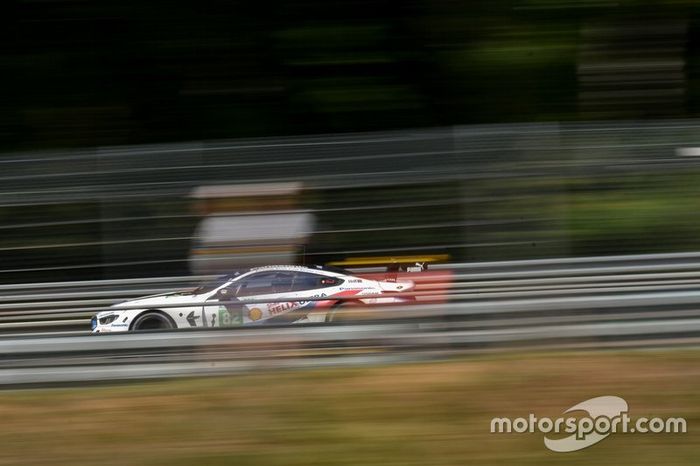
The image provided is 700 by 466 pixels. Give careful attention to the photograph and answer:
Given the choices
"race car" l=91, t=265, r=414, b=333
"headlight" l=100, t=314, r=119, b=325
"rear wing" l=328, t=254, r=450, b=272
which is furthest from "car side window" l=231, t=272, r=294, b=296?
"headlight" l=100, t=314, r=119, b=325

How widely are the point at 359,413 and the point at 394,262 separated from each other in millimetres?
1173

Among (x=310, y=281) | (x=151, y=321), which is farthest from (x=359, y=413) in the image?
(x=151, y=321)

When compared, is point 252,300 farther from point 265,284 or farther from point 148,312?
point 148,312

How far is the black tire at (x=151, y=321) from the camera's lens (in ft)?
20.6

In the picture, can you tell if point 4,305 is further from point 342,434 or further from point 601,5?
point 601,5

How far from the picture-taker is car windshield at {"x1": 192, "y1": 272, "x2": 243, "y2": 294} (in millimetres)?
5992

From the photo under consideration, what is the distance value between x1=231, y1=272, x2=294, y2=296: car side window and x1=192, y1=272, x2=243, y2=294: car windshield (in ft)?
0.23

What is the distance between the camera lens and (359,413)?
526 cm

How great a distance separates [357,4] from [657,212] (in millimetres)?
5643

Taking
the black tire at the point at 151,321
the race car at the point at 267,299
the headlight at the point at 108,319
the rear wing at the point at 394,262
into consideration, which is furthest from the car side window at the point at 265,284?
the headlight at the point at 108,319

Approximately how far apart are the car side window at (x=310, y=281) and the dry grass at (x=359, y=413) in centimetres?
61

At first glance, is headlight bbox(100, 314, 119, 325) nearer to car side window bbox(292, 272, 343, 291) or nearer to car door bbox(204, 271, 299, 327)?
car door bbox(204, 271, 299, 327)

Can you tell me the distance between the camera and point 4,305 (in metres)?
6.23

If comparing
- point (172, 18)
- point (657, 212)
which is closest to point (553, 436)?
point (657, 212)
